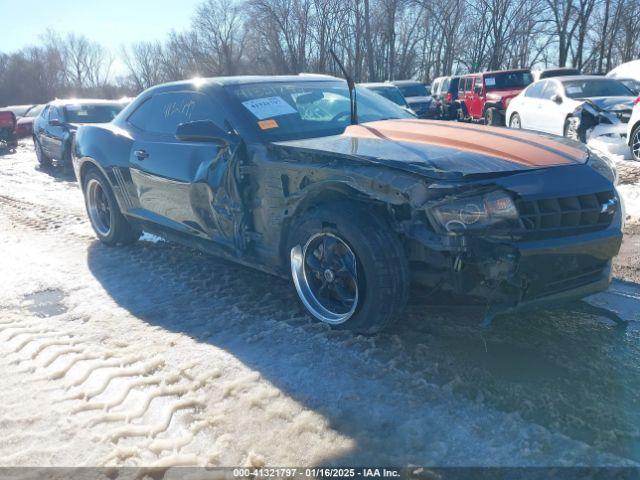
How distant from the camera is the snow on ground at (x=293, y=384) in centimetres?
212

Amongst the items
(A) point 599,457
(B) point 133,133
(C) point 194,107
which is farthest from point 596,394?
(B) point 133,133

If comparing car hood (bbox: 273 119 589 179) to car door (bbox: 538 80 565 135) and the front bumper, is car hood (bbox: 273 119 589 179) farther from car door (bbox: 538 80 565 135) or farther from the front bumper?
car door (bbox: 538 80 565 135)

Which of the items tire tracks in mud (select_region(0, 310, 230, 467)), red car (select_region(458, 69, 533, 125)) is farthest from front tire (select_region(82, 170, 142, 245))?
red car (select_region(458, 69, 533, 125))

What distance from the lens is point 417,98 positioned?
17.5 metres

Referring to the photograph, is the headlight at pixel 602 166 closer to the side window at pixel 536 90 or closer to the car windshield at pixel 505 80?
the side window at pixel 536 90

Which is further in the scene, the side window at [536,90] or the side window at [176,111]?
the side window at [536,90]

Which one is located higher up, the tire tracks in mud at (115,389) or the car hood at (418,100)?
the car hood at (418,100)

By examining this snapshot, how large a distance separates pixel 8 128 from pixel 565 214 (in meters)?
16.9

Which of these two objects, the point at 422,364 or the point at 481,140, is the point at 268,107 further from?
the point at 422,364

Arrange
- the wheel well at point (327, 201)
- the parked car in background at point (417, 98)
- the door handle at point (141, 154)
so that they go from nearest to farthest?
the wheel well at point (327, 201), the door handle at point (141, 154), the parked car in background at point (417, 98)

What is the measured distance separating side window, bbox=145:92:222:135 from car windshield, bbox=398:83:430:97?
14635 millimetres

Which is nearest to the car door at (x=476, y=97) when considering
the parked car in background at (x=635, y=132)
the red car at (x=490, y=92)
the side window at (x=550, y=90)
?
the red car at (x=490, y=92)

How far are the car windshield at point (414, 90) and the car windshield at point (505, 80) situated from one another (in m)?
2.25

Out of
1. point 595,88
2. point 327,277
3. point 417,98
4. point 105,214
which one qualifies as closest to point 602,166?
point 327,277
